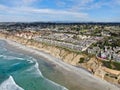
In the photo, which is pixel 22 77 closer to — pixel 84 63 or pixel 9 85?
pixel 9 85

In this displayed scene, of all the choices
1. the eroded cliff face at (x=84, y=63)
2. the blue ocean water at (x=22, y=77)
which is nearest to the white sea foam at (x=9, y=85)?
the blue ocean water at (x=22, y=77)

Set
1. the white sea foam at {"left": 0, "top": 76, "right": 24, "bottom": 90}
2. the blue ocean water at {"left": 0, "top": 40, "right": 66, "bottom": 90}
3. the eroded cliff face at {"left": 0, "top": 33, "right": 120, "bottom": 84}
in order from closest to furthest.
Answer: the white sea foam at {"left": 0, "top": 76, "right": 24, "bottom": 90} < the blue ocean water at {"left": 0, "top": 40, "right": 66, "bottom": 90} < the eroded cliff face at {"left": 0, "top": 33, "right": 120, "bottom": 84}

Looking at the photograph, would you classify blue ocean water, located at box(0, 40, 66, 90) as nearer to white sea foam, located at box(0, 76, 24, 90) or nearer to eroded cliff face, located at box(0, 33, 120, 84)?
white sea foam, located at box(0, 76, 24, 90)

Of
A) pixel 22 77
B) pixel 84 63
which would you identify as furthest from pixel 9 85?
pixel 84 63

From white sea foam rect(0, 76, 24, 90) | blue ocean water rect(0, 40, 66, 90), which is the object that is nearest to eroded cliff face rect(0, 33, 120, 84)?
blue ocean water rect(0, 40, 66, 90)

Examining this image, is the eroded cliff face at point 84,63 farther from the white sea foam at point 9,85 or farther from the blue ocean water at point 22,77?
the white sea foam at point 9,85

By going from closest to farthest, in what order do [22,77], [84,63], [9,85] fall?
[9,85]
[22,77]
[84,63]

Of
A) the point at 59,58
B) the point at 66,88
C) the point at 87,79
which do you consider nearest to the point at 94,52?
the point at 59,58

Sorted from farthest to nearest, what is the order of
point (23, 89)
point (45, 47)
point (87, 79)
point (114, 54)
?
point (45, 47)
point (114, 54)
point (87, 79)
point (23, 89)

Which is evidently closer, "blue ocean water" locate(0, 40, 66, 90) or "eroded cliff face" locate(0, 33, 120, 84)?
"blue ocean water" locate(0, 40, 66, 90)

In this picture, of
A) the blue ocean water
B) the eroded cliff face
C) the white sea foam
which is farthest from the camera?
the eroded cliff face

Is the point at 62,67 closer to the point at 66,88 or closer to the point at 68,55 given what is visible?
the point at 68,55
